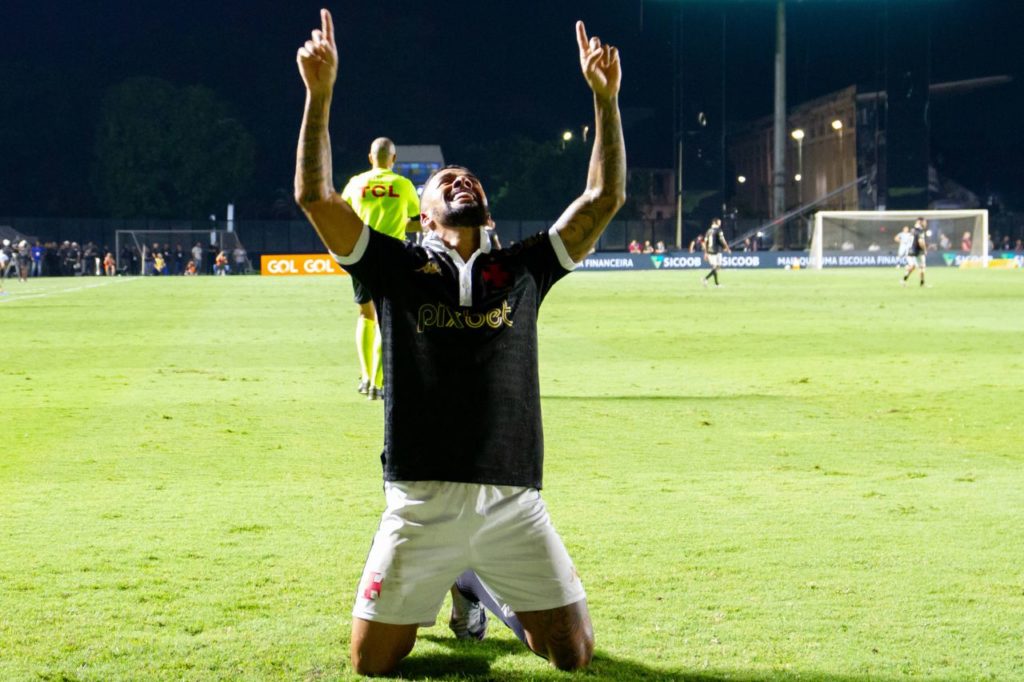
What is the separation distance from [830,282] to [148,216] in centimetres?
5258

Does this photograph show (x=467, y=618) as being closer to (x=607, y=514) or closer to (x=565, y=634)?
(x=565, y=634)

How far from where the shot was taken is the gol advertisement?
62000 millimetres

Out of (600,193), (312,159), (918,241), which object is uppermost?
(918,241)

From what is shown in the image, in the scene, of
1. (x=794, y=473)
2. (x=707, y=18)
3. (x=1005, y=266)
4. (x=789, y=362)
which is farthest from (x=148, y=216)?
(x=794, y=473)

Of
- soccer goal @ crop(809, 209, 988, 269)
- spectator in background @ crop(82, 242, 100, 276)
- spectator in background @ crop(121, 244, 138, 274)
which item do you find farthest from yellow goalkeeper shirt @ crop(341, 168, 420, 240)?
spectator in background @ crop(121, 244, 138, 274)

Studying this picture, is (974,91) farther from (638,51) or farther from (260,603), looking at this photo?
(260,603)

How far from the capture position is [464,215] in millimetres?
4754

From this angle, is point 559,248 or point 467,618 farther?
point 467,618

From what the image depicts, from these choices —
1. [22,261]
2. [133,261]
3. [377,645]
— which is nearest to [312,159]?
[377,645]

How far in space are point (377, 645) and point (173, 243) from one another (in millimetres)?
67977

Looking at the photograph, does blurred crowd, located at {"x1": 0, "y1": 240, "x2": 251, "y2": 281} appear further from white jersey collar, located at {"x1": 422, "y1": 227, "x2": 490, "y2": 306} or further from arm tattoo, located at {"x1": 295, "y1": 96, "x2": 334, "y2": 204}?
arm tattoo, located at {"x1": 295, "y1": 96, "x2": 334, "y2": 204}

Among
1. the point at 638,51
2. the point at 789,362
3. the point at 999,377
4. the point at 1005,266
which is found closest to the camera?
the point at 999,377

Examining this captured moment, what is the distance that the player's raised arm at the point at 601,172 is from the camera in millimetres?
4941

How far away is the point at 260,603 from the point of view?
5523 mm
